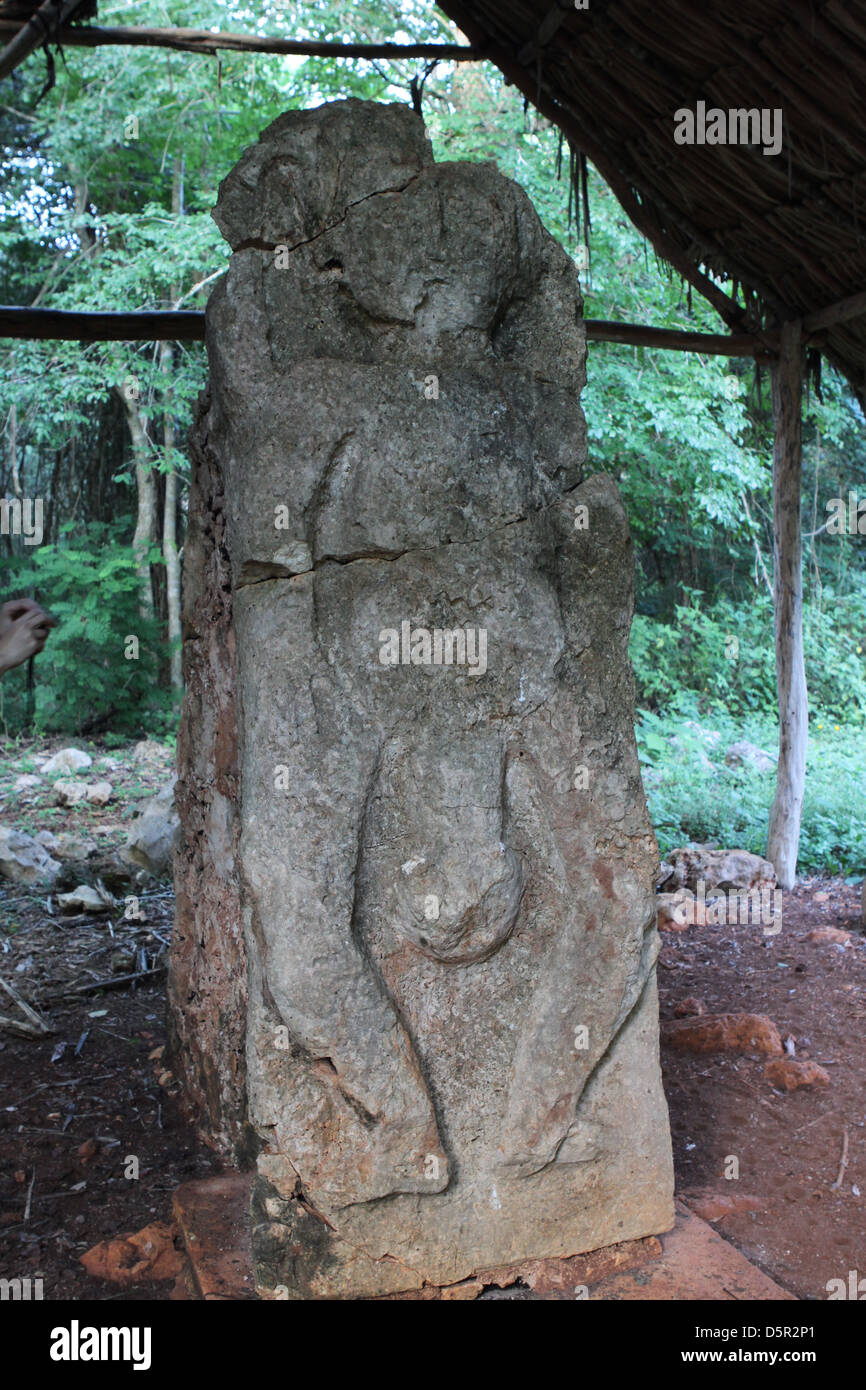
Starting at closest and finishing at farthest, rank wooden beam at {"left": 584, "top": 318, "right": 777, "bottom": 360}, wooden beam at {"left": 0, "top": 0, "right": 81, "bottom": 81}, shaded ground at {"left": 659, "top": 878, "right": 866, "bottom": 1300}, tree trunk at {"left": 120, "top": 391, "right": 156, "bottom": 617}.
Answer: shaded ground at {"left": 659, "top": 878, "right": 866, "bottom": 1300}, wooden beam at {"left": 0, "top": 0, "right": 81, "bottom": 81}, wooden beam at {"left": 584, "top": 318, "right": 777, "bottom": 360}, tree trunk at {"left": 120, "top": 391, "right": 156, "bottom": 617}

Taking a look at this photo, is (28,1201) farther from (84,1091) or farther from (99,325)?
(99,325)

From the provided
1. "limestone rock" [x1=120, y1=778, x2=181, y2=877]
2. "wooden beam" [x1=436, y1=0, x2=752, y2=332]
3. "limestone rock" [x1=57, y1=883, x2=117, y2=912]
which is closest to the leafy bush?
"wooden beam" [x1=436, y1=0, x2=752, y2=332]

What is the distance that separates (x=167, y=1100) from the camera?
3.68 metres

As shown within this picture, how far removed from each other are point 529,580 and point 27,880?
4288 mm

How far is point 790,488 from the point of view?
5.85m

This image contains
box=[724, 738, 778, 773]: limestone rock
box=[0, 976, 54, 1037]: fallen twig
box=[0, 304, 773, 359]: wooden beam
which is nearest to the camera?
box=[0, 976, 54, 1037]: fallen twig

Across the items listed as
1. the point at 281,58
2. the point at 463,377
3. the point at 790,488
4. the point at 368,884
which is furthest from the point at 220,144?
the point at 368,884

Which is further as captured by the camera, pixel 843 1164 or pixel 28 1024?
pixel 28 1024

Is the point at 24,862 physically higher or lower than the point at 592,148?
lower

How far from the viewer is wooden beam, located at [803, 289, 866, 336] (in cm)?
514

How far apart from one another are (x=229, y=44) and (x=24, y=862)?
158 inches

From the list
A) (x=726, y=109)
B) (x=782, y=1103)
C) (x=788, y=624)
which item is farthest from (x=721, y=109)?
(x=782, y=1103)

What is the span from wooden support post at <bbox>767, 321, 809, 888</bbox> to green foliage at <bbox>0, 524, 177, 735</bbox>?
527 centimetres

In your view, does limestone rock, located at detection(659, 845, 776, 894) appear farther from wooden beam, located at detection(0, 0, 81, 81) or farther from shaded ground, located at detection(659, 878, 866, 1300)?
wooden beam, located at detection(0, 0, 81, 81)
